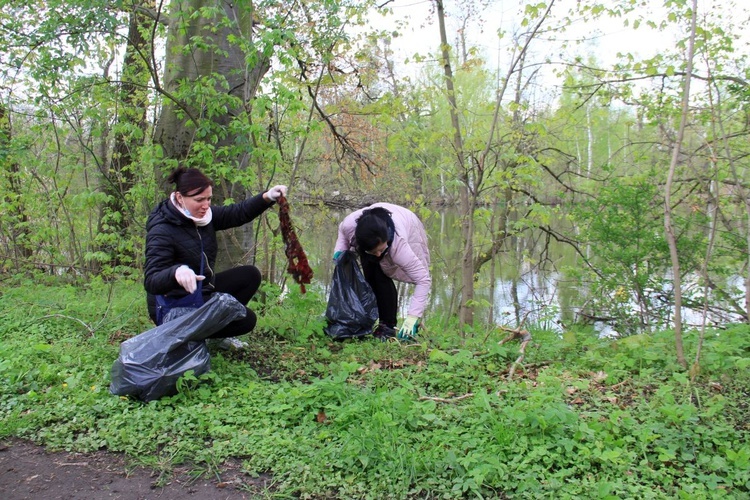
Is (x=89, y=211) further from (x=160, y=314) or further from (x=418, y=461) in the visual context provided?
(x=418, y=461)

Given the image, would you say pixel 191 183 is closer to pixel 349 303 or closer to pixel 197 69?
pixel 349 303

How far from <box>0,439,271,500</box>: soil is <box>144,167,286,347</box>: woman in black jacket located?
37.2 inches

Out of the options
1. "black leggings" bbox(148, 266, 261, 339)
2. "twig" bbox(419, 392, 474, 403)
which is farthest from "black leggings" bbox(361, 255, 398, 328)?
"twig" bbox(419, 392, 474, 403)

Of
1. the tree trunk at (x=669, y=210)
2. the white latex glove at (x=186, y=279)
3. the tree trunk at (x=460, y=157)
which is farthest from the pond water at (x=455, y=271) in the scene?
the white latex glove at (x=186, y=279)

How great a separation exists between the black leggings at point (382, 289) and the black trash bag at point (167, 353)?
1486 mm

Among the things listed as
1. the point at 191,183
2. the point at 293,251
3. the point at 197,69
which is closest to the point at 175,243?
the point at 191,183

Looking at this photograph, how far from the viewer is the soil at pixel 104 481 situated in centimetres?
228

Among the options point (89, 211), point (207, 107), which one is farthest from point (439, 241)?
point (207, 107)

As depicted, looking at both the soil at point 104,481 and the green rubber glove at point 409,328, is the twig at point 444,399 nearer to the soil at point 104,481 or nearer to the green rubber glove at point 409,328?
the soil at point 104,481

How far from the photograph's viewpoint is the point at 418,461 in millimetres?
2314

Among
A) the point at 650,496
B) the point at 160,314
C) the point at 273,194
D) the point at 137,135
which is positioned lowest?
the point at 650,496

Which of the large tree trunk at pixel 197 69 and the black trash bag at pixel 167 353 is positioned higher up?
the large tree trunk at pixel 197 69

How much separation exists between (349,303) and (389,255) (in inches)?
20.9

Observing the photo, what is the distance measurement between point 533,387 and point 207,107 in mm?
3255
